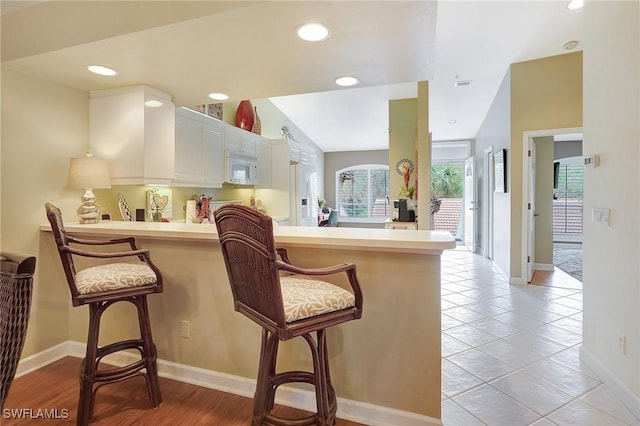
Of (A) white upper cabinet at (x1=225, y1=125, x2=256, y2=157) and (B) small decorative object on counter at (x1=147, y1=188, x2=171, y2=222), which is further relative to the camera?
(A) white upper cabinet at (x1=225, y1=125, x2=256, y2=157)

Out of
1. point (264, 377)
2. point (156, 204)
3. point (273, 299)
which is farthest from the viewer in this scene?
point (156, 204)

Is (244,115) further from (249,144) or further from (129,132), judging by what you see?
(129,132)

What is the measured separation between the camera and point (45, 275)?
2.53m

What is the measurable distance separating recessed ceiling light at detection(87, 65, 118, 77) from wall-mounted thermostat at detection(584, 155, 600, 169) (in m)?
3.32

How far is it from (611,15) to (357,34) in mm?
1631

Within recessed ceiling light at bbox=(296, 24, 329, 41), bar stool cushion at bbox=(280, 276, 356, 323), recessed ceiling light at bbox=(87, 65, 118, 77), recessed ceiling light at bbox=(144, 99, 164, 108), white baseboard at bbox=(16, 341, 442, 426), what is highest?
recessed ceiling light at bbox=(87, 65, 118, 77)

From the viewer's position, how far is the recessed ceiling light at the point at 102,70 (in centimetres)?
228

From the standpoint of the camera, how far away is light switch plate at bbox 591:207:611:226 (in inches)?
83.0

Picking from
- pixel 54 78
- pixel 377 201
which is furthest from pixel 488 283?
pixel 54 78

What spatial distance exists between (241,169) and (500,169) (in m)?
3.85

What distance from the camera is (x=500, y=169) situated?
5113 millimetres

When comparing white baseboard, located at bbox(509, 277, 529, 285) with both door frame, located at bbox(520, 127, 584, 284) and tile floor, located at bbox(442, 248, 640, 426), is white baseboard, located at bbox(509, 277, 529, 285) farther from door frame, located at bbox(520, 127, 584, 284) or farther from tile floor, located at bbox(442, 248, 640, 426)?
tile floor, located at bbox(442, 248, 640, 426)

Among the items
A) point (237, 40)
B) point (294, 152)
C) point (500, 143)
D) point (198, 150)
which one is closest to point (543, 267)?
point (500, 143)

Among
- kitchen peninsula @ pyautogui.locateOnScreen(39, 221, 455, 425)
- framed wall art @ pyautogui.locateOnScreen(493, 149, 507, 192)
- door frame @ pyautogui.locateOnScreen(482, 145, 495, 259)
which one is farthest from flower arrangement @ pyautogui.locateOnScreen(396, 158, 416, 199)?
kitchen peninsula @ pyautogui.locateOnScreen(39, 221, 455, 425)
